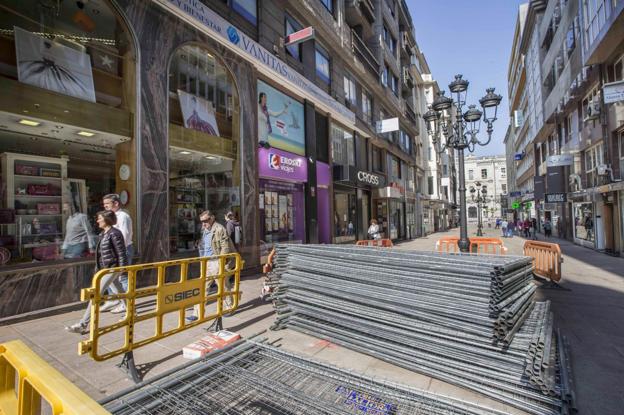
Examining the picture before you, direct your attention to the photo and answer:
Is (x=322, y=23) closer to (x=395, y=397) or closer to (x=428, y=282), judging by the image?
(x=428, y=282)

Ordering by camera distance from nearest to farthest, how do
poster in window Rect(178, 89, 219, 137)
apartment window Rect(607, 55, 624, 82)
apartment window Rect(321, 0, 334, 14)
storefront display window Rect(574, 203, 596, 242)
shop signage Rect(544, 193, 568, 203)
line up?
poster in window Rect(178, 89, 219, 137), apartment window Rect(607, 55, 624, 82), apartment window Rect(321, 0, 334, 14), storefront display window Rect(574, 203, 596, 242), shop signage Rect(544, 193, 568, 203)

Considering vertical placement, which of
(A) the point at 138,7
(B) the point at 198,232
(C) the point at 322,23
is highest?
(C) the point at 322,23

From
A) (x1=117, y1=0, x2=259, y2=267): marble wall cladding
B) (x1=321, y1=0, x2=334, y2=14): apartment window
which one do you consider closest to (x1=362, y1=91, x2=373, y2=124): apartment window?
(x1=321, y1=0, x2=334, y2=14): apartment window

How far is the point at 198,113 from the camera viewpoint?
9.62 metres

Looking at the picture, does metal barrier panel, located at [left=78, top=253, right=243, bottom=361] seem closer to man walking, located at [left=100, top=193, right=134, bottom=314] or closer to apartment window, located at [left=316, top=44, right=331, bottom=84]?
man walking, located at [left=100, top=193, right=134, bottom=314]

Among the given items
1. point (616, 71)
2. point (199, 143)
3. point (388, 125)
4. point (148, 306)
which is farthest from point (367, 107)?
point (148, 306)

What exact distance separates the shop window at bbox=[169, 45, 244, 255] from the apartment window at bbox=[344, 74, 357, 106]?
9664mm

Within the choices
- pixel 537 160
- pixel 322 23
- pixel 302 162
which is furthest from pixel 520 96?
pixel 302 162

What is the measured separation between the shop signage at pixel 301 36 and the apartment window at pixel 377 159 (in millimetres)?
12258

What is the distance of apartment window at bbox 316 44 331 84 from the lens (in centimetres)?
1586

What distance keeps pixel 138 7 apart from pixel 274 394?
28.6 feet

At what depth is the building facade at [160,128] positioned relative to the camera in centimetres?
624

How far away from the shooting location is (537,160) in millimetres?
31047

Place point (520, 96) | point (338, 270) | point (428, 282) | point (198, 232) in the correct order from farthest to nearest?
1. point (520, 96)
2. point (198, 232)
3. point (338, 270)
4. point (428, 282)
